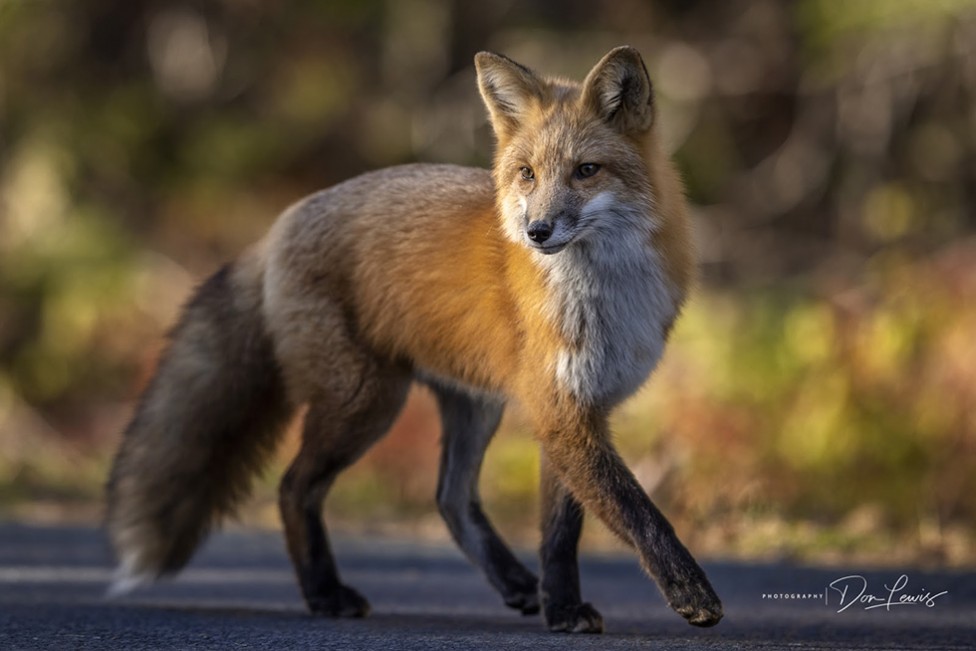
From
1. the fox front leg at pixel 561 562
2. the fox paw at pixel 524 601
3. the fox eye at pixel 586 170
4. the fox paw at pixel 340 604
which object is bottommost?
the fox paw at pixel 524 601

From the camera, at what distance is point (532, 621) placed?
19.5ft

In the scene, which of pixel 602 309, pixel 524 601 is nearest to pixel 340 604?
pixel 524 601

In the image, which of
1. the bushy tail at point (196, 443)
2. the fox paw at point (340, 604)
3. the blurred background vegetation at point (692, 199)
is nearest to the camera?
the fox paw at point (340, 604)

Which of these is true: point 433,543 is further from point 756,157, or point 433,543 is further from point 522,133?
point 756,157

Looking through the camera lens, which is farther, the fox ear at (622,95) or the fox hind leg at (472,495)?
the fox hind leg at (472,495)

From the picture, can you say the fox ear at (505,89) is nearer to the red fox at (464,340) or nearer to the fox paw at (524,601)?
the red fox at (464,340)

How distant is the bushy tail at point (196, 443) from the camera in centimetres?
646

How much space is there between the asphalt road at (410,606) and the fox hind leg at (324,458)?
24 cm

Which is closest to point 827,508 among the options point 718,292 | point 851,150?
point 718,292

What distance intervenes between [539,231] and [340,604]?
74.9 inches

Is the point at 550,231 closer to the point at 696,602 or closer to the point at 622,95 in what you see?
the point at 622,95
